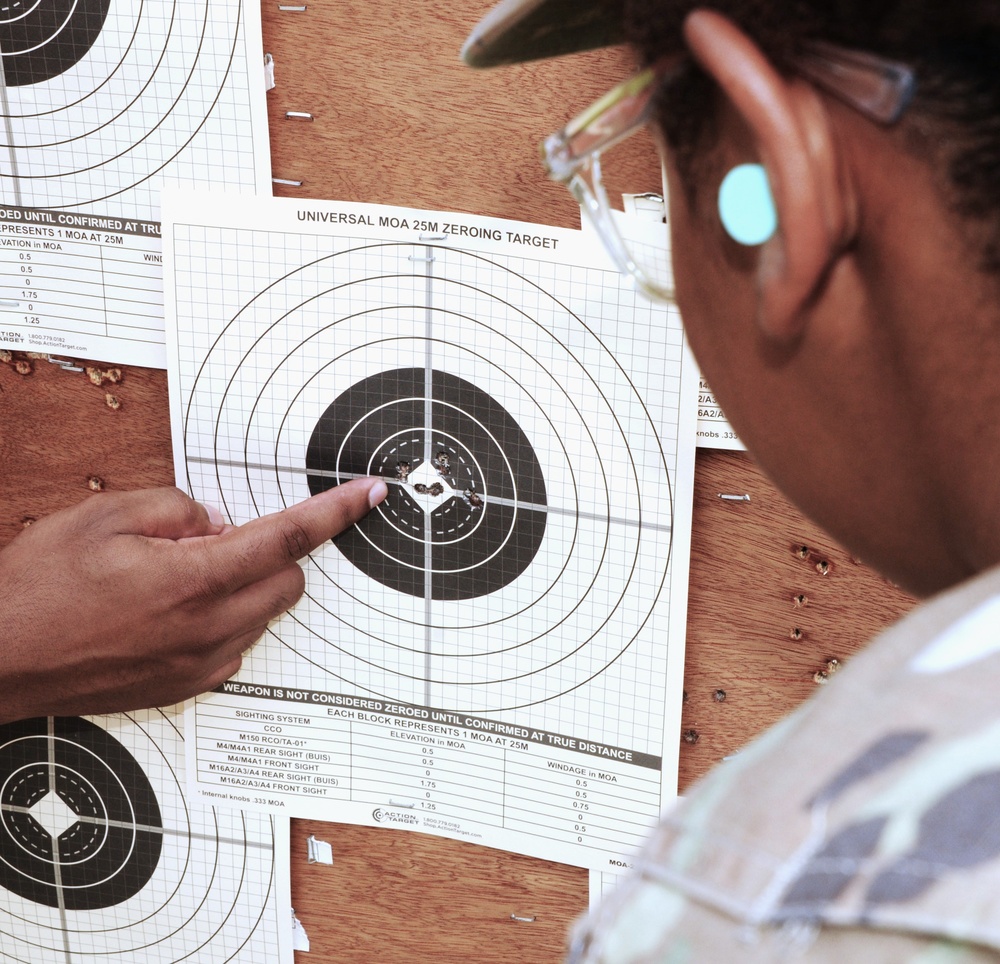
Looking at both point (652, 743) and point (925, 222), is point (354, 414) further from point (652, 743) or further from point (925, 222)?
point (925, 222)

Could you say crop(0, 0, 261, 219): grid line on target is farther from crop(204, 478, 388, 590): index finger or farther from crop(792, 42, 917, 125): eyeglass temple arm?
crop(792, 42, 917, 125): eyeglass temple arm

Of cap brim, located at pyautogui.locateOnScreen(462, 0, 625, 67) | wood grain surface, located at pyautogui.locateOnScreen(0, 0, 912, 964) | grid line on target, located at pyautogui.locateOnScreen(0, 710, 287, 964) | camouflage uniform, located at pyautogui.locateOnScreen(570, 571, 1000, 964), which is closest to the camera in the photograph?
camouflage uniform, located at pyautogui.locateOnScreen(570, 571, 1000, 964)

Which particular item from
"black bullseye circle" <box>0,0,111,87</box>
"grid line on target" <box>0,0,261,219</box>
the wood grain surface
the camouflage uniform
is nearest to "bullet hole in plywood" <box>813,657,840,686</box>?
the wood grain surface

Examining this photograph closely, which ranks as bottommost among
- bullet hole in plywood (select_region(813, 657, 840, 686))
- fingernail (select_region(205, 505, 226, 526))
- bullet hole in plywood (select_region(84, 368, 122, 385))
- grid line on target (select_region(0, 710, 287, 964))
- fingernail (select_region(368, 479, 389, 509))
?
grid line on target (select_region(0, 710, 287, 964))

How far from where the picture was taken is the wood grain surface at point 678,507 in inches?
19.5

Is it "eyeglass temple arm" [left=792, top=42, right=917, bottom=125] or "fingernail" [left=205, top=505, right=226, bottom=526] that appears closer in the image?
"eyeglass temple arm" [left=792, top=42, right=917, bottom=125]

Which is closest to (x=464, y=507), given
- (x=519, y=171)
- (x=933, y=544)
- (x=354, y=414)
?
(x=354, y=414)

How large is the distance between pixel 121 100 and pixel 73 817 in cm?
48

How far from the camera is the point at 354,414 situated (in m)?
0.56

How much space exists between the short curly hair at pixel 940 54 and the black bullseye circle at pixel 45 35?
39 centimetres

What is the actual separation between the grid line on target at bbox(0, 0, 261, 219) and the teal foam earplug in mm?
319

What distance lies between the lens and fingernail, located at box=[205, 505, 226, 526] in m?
0.59

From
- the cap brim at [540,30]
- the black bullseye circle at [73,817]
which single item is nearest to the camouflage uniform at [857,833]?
the cap brim at [540,30]

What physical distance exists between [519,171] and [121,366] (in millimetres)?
268
